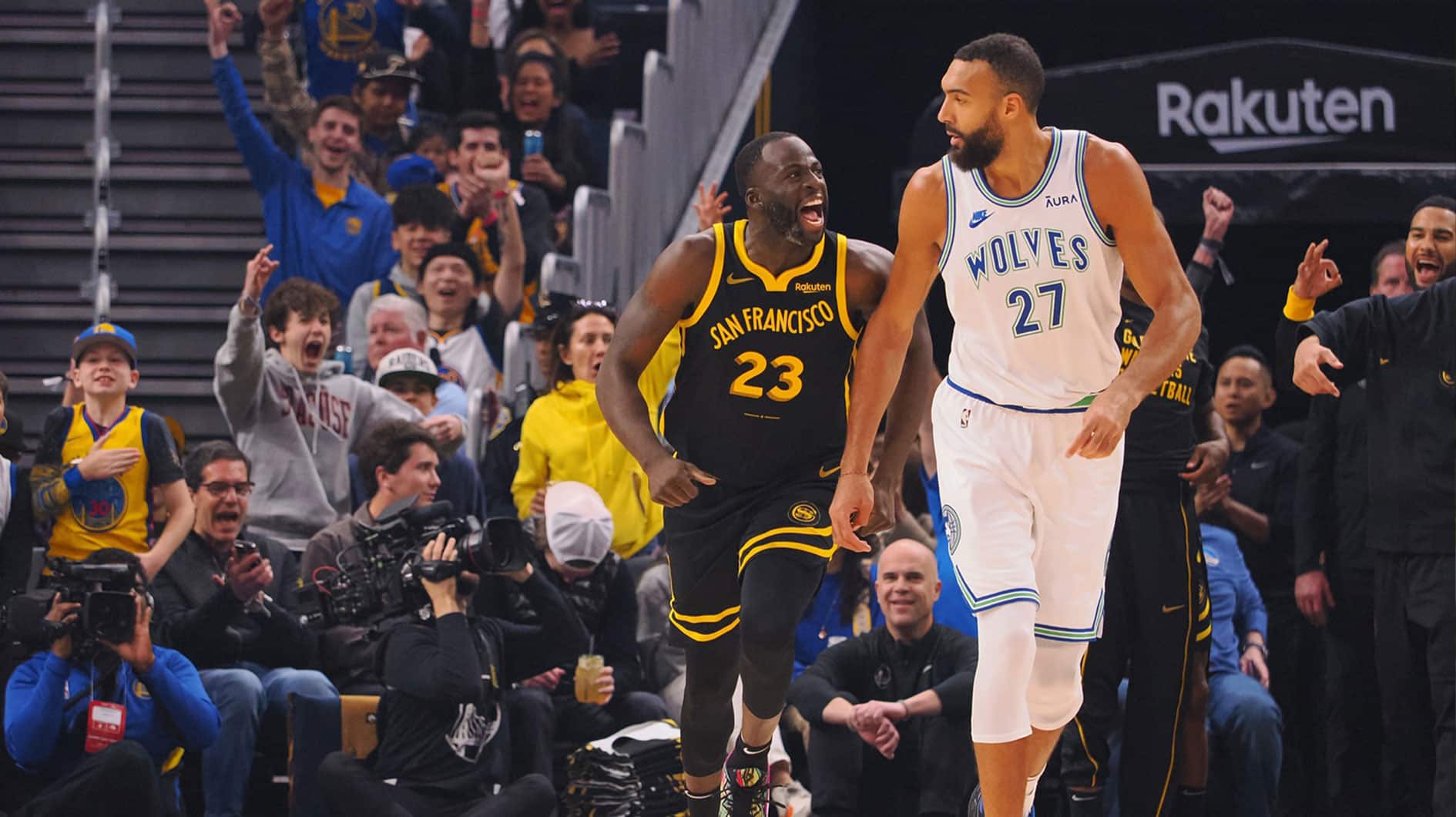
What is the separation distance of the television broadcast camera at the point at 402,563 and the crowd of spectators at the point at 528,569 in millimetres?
64

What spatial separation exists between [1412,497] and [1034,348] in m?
2.49

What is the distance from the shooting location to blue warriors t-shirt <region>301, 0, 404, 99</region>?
435 inches

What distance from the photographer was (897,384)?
18.9 ft

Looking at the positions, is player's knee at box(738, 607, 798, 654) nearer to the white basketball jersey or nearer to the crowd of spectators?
the white basketball jersey

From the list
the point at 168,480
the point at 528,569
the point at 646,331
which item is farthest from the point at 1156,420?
the point at 168,480

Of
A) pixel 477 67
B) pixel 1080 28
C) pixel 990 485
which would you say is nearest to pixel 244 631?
pixel 990 485

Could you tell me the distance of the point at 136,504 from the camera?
758cm

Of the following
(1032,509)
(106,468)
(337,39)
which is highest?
(337,39)

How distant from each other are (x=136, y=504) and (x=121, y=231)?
3512 millimetres

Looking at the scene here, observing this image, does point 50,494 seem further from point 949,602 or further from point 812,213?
point 949,602

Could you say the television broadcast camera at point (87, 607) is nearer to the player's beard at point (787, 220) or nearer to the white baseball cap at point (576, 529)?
the white baseball cap at point (576, 529)

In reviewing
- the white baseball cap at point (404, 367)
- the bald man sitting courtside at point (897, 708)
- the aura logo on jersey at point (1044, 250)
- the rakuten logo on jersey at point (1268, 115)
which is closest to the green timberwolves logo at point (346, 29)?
the white baseball cap at point (404, 367)

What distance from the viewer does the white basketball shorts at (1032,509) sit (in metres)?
5.13

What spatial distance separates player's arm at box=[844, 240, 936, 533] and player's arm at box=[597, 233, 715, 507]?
1.52 feet
